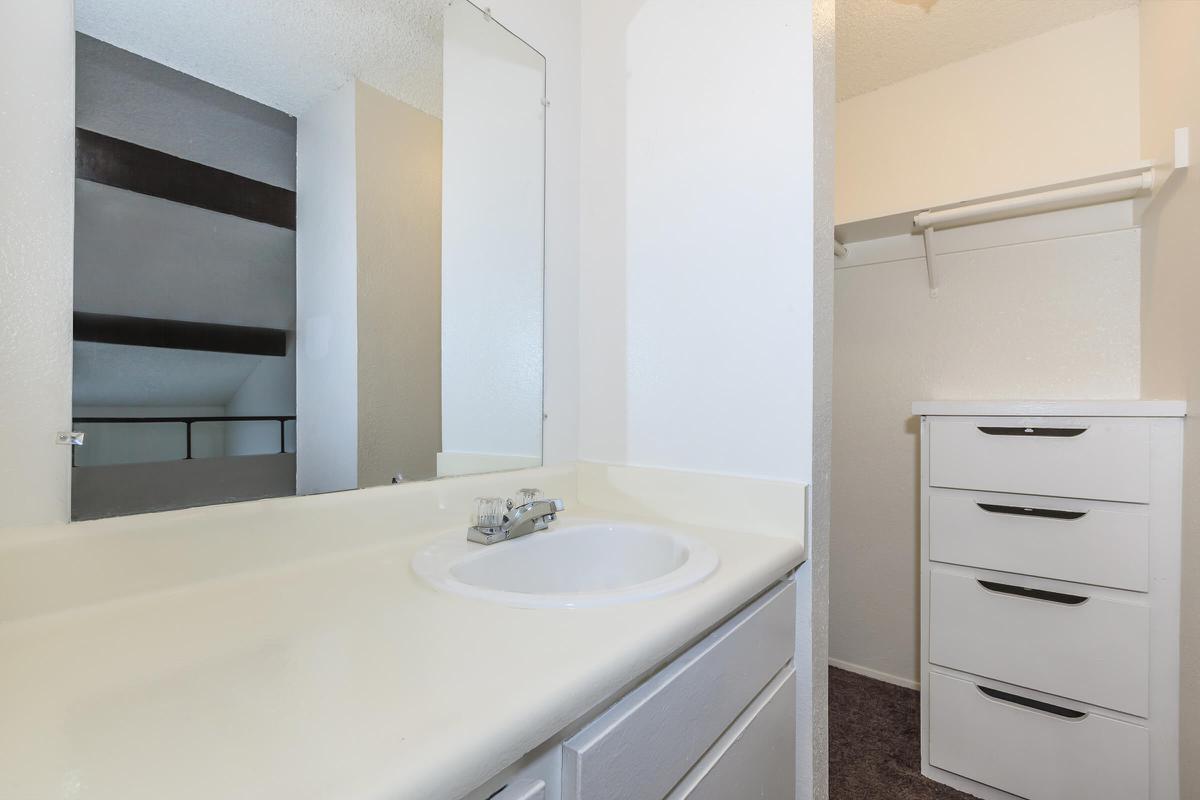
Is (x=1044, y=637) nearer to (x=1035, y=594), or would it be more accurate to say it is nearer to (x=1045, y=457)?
(x=1035, y=594)

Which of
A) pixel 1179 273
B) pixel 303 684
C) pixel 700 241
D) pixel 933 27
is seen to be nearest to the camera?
pixel 303 684

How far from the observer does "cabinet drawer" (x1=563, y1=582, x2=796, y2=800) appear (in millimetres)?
502

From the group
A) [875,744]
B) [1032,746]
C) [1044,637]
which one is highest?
[1044,637]

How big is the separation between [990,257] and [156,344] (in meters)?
2.26

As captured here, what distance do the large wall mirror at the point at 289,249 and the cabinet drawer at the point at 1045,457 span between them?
1.20 m

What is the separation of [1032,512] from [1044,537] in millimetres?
65

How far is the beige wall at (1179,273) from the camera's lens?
1.16 metres

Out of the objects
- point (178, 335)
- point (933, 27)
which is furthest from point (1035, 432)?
point (178, 335)

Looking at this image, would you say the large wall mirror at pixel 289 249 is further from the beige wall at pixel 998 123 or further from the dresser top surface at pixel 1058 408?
the beige wall at pixel 998 123

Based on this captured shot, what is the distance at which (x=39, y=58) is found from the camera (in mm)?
597

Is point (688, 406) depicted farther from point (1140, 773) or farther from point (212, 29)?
point (1140, 773)

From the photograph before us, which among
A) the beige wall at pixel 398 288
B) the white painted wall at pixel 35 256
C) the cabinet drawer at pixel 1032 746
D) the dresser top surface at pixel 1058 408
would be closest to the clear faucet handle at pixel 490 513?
the beige wall at pixel 398 288

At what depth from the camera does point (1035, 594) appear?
54.2 inches

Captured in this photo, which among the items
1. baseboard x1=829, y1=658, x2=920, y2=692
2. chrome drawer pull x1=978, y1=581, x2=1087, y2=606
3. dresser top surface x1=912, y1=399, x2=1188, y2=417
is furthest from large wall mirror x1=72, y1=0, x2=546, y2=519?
baseboard x1=829, y1=658, x2=920, y2=692
